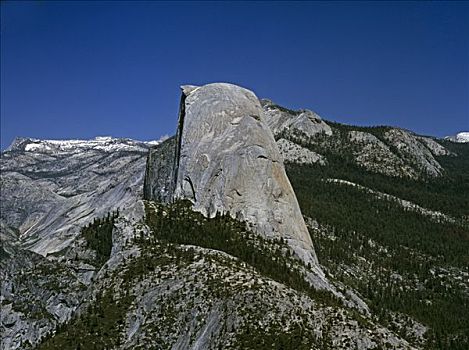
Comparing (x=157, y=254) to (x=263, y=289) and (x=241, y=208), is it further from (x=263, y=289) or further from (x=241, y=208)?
(x=241, y=208)

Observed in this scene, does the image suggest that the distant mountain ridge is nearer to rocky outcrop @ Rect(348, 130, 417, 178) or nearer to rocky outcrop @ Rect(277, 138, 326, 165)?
rocky outcrop @ Rect(277, 138, 326, 165)

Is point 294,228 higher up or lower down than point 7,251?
higher up

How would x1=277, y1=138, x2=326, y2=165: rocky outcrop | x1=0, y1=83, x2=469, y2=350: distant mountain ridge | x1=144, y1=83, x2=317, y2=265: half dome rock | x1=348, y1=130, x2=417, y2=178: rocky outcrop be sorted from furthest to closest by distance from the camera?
x1=348, y1=130, x2=417, y2=178: rocky outcrop
x1=277, y1=138, x2=326, y2=165: rocky outcrop
x1=144, y1=83, x2=317, y2=265: half dome rock
x1=0, y1=83, x2=469, y2=350: distant mountain ridge

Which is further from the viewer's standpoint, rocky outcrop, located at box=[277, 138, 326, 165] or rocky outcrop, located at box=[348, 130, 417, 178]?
rocky outcrop, located at box=[348, 130, 417, 178]

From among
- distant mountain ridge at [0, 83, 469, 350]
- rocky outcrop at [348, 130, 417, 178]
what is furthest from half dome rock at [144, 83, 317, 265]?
rocky outcrop at [348, 130, 417, 178]

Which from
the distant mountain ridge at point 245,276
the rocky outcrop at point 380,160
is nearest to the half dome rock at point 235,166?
the distant mountain ridge at point 245,276

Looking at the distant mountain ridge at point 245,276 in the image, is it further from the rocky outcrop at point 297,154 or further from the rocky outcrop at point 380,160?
the rocky outcrop at point 380,160

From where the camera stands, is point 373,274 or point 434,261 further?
point 434,261

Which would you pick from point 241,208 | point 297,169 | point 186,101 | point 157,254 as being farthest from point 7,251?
point 157,254

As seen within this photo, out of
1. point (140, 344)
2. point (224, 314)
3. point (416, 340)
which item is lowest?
point (140, 344)
